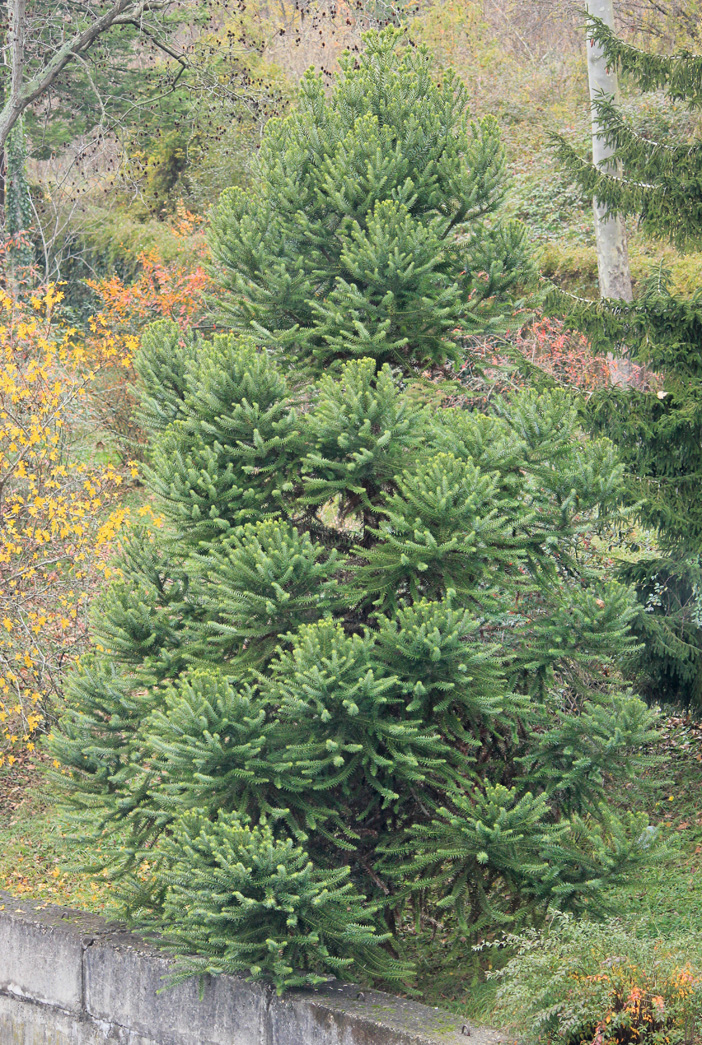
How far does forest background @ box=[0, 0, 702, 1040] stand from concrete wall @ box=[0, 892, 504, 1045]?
48 cm

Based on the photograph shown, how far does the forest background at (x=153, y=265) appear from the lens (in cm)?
833

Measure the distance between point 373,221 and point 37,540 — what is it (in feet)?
15.3

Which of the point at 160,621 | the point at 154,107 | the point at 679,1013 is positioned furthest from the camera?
the point at 154,107

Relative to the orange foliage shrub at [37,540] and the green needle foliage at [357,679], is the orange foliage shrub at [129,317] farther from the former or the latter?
the green needle foliage at [357,679]

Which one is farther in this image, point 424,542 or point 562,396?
point 562,396

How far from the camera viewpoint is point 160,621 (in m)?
5.85

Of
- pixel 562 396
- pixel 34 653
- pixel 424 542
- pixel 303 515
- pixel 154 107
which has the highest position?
pixel 562 396

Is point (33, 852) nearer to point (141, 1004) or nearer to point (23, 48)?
point (141, 1004)

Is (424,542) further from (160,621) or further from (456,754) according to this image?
(160,621)

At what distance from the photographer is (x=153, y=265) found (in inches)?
646

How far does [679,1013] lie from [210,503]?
119 inches

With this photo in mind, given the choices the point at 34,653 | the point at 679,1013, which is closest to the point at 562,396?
the point at 679,1013

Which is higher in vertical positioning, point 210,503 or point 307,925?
point 210,503

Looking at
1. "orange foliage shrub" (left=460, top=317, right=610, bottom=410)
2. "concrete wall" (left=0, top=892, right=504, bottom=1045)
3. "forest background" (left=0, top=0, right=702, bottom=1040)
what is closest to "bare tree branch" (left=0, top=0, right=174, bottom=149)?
"forest background" (left=0, top=0, right=702, bottom=1040)
